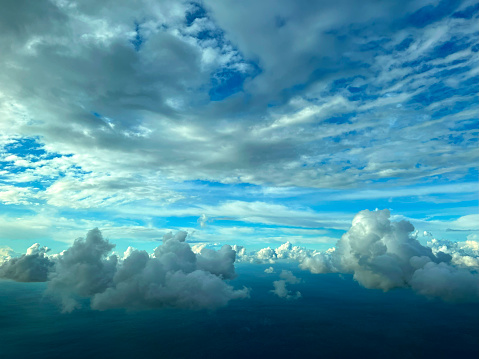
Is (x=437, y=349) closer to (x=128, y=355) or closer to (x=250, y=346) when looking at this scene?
(x=250, y=346)

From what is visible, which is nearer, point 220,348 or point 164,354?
point 164,354

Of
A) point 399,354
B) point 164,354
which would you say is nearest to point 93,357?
point 164,354

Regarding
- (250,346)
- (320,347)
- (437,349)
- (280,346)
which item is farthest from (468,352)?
(250,346)

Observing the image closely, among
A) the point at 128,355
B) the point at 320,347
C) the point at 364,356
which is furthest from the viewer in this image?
the point at 320,347

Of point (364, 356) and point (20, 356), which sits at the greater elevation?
point (364, 356)

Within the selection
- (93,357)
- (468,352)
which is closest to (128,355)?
(93,357)

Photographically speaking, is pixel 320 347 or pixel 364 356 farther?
pixel 320 347

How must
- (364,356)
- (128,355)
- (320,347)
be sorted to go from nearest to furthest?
(364,356) → (128,355) → (320,347)

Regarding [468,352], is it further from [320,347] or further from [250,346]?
[250,346]
